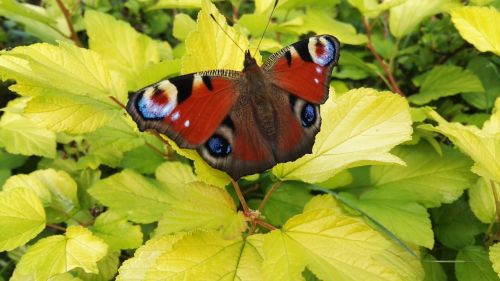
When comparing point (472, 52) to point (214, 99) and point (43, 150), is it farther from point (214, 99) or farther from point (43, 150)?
point (43, 150)

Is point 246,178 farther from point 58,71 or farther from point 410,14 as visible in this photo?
point 410,14

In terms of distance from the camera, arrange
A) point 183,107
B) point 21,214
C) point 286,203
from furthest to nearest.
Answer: point 286,203 < point 21,214 < point 183,107

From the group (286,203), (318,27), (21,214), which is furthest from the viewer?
(318,27)

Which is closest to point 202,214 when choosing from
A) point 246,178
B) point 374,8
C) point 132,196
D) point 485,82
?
point 246,178

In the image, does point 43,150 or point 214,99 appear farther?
point 43,150

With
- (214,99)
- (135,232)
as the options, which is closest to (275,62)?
(214,99)

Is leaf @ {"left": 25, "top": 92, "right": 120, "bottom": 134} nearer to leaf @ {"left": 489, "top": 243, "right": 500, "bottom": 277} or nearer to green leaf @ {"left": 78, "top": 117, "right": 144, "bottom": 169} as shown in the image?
green leaf @ {"left": 78, "top": 117, "right": 144, "bottom": 169}

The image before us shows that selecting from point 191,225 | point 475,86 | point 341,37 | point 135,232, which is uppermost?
point 341,37

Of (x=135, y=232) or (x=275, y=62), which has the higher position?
(x=275, y=62)
